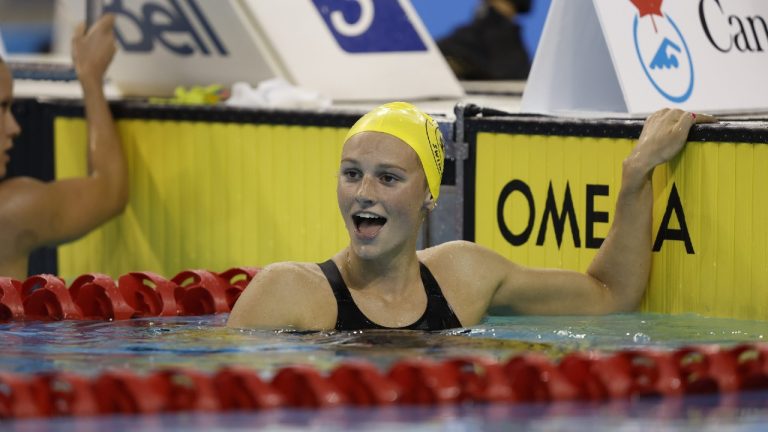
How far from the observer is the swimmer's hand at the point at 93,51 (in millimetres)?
6496

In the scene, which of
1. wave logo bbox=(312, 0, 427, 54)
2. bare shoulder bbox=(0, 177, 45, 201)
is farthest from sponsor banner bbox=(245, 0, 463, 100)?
bare shoulder bbox=(0, 177, 45, 201)

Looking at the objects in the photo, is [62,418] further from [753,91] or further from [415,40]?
[415,40]

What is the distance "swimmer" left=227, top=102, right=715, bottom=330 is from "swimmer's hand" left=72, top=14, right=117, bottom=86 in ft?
6.84

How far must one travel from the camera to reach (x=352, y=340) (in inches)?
180

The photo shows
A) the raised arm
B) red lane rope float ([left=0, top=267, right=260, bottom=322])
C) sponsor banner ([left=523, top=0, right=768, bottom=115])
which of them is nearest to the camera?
the raised arm

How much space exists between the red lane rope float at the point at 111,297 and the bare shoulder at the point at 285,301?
0.90 metres

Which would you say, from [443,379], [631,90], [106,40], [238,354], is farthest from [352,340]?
[106,40]

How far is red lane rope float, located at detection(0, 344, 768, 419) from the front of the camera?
3688mm

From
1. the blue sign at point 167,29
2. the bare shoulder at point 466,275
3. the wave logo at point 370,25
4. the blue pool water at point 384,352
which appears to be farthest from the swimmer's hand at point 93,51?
the bare shoulder at point 466,275

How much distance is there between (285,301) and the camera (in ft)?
14.9

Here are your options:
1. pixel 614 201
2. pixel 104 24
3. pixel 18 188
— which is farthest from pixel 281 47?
pixel 614 201

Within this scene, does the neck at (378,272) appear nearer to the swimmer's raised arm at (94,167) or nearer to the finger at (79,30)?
the swimmer's raised arm at (94,167)

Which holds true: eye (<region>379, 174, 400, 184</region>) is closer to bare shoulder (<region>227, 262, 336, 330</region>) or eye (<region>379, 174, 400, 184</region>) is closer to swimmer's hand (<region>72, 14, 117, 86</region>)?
bare shoulder (<region>227, 262, 336, 330</region>)

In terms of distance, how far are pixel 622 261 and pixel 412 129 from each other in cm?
85
